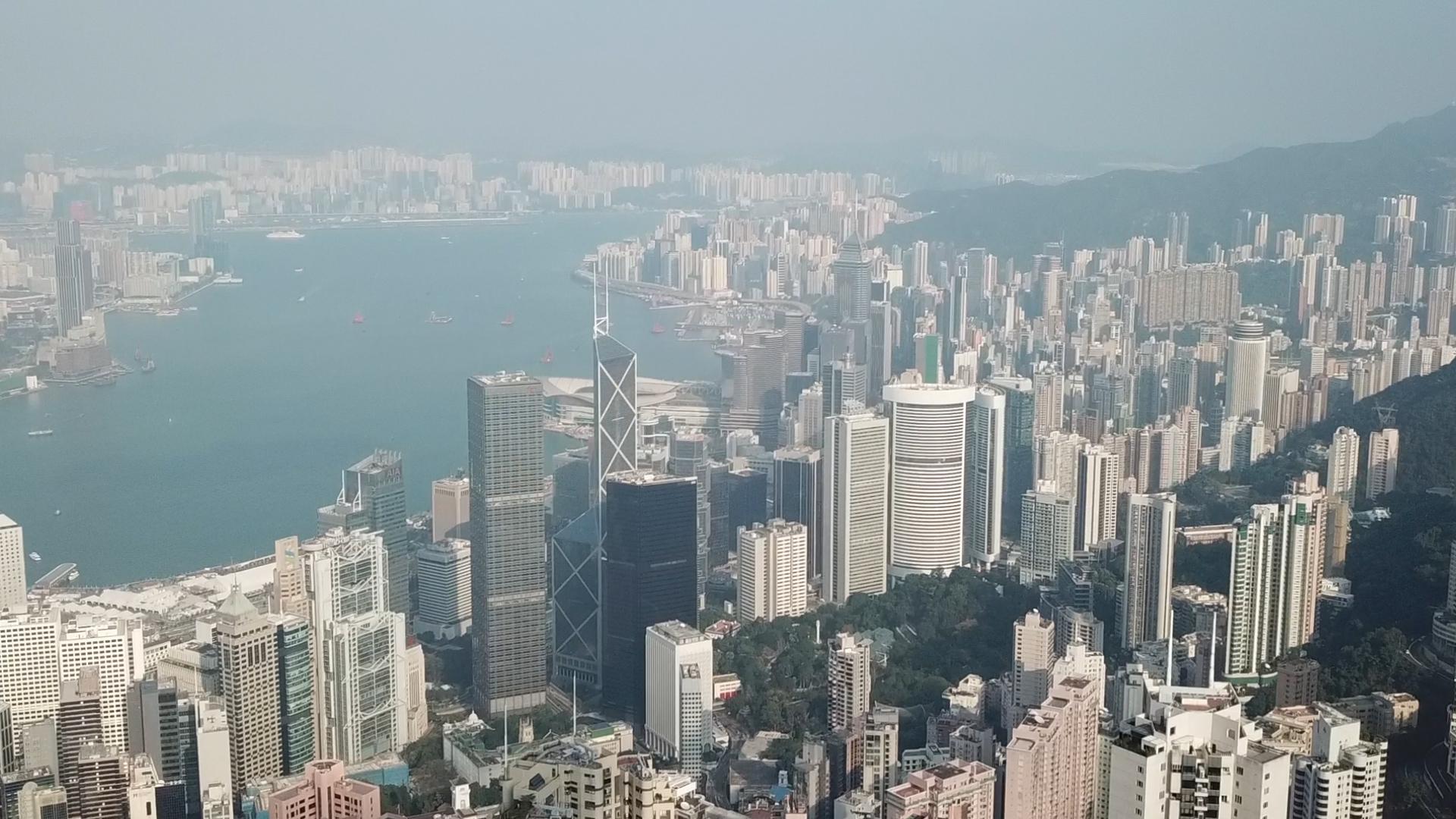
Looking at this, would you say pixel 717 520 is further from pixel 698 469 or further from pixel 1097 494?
pixel 1097 494

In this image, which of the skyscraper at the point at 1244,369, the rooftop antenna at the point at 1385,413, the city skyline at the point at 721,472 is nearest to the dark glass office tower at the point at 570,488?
the city skyline at the point at 721,472

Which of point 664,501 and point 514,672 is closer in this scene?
point 514,672

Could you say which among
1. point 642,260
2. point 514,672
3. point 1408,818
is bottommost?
point 514,672

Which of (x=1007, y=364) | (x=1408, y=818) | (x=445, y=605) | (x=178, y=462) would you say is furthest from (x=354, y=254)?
(x=1408, y=818)

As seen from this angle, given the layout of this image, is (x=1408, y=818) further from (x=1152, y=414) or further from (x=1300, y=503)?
(x=1152, y=414)

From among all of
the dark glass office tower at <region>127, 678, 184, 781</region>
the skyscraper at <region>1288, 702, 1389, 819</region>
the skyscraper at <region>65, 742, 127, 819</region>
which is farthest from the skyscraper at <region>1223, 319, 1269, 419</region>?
the skyscraper at <region>65, 742, 127, 819</region>

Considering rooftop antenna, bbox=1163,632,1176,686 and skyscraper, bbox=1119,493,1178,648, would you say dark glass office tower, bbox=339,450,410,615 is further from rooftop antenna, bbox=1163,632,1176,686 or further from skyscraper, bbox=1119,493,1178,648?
rooftop antenna, bbox=1163,632,1176,686
